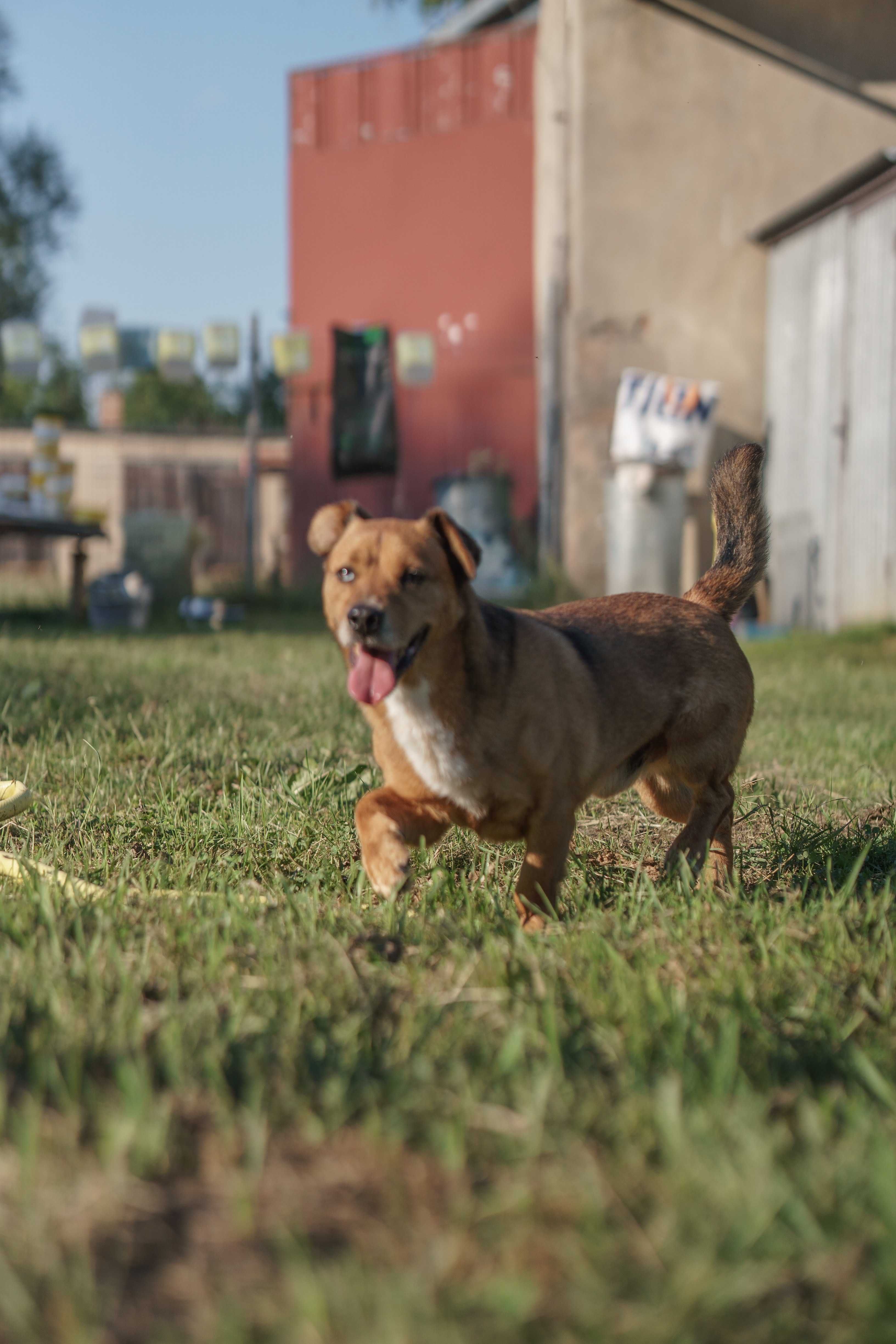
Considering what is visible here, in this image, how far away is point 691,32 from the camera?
1135cm

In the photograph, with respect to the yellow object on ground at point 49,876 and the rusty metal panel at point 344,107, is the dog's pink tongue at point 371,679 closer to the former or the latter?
the yellow object on ground at point 49,876

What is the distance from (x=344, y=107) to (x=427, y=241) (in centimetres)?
198

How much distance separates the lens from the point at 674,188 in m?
Result: 11.5

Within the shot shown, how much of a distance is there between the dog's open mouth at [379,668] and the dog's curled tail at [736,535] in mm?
1279

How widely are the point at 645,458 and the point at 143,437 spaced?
51.8 feet

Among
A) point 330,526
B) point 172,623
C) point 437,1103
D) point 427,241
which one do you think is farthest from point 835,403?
point 437,1103

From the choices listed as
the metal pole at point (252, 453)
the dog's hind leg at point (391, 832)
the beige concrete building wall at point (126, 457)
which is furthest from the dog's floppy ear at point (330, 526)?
the beige concrete building wall at point (126, 457)

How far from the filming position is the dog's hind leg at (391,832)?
8.00ft

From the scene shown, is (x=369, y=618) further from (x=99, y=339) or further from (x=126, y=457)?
(x=126, y=457)

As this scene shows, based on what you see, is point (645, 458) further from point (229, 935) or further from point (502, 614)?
point (229, 935)

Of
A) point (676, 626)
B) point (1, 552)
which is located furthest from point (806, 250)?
point (1, 552)

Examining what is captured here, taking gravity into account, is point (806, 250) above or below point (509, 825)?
above

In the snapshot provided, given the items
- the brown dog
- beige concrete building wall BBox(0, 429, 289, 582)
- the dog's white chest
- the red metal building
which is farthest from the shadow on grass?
beige concrete building wall BBox(0, 429, 289, 582)

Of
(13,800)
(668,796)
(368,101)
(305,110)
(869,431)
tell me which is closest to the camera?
(13,800)
